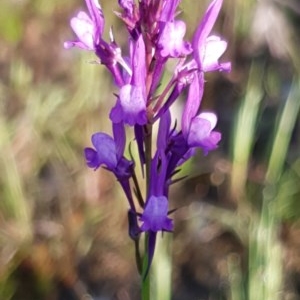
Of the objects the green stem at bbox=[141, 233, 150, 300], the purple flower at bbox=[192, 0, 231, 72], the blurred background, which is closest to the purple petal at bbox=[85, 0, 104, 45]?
the purple flower at bbox=[192, 0, 231, 72]

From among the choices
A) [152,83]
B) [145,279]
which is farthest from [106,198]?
[152,83]

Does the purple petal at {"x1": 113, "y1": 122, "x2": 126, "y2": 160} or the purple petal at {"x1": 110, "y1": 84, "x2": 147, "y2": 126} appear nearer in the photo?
the purple petal at {"x1": 110, "y1": 84, "x2": 147, "y2": 126}

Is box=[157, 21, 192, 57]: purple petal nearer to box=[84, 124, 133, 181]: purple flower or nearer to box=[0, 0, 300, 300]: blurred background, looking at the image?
box=[84, 124, 133, 181]: purple flower

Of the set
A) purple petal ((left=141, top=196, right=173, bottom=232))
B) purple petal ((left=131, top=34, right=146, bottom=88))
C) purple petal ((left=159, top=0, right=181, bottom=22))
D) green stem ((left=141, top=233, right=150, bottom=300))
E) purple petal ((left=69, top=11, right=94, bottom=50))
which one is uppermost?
purple petal ((left=159, top=0, right=181, bottom=22))

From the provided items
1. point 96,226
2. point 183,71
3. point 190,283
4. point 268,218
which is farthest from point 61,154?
point 183,71

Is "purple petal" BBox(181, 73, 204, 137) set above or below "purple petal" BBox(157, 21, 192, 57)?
below

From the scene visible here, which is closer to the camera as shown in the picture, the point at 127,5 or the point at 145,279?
the point at 127,5

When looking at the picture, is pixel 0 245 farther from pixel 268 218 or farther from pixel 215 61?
pixel 215 61

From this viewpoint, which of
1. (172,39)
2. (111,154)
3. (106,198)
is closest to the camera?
(172,39)

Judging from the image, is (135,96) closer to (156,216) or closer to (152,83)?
(152,83)
